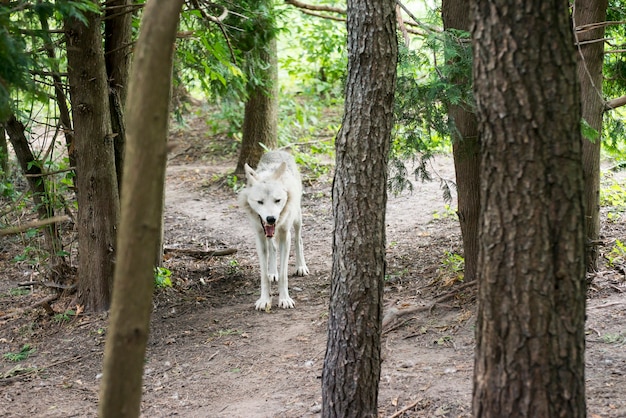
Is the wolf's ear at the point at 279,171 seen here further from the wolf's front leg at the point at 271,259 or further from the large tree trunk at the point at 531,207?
the large tree trunk at the point at 531,207

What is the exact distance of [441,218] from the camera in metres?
10.4

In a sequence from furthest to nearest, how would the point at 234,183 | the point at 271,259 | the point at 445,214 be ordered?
the point at 234,183, the point at 445,214, the point at 271,259

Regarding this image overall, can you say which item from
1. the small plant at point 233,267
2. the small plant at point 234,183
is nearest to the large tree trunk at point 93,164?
the small plant at point 233,267

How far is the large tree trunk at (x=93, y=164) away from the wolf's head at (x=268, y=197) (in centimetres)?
162

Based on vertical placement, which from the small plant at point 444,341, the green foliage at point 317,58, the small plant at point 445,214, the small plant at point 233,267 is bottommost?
the small plant at point 444,341

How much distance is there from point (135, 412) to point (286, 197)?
18.9 ft

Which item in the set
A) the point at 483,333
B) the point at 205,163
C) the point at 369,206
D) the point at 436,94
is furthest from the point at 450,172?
the point at 483,333

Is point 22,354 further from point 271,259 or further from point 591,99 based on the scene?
point 591,99

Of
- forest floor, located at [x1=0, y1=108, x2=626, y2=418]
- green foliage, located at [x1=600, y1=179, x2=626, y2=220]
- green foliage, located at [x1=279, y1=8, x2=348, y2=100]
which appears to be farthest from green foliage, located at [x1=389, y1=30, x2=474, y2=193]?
green foliage, located at [x1=279, y1=8, x2=348, y2=100]

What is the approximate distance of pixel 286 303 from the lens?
7.70m

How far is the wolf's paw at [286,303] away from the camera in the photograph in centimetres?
768

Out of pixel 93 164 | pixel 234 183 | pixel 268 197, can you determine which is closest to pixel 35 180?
pixel 93 164

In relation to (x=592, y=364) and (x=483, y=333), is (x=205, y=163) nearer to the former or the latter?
(x=592, y=364)

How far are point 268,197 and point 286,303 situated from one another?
4.27ft
